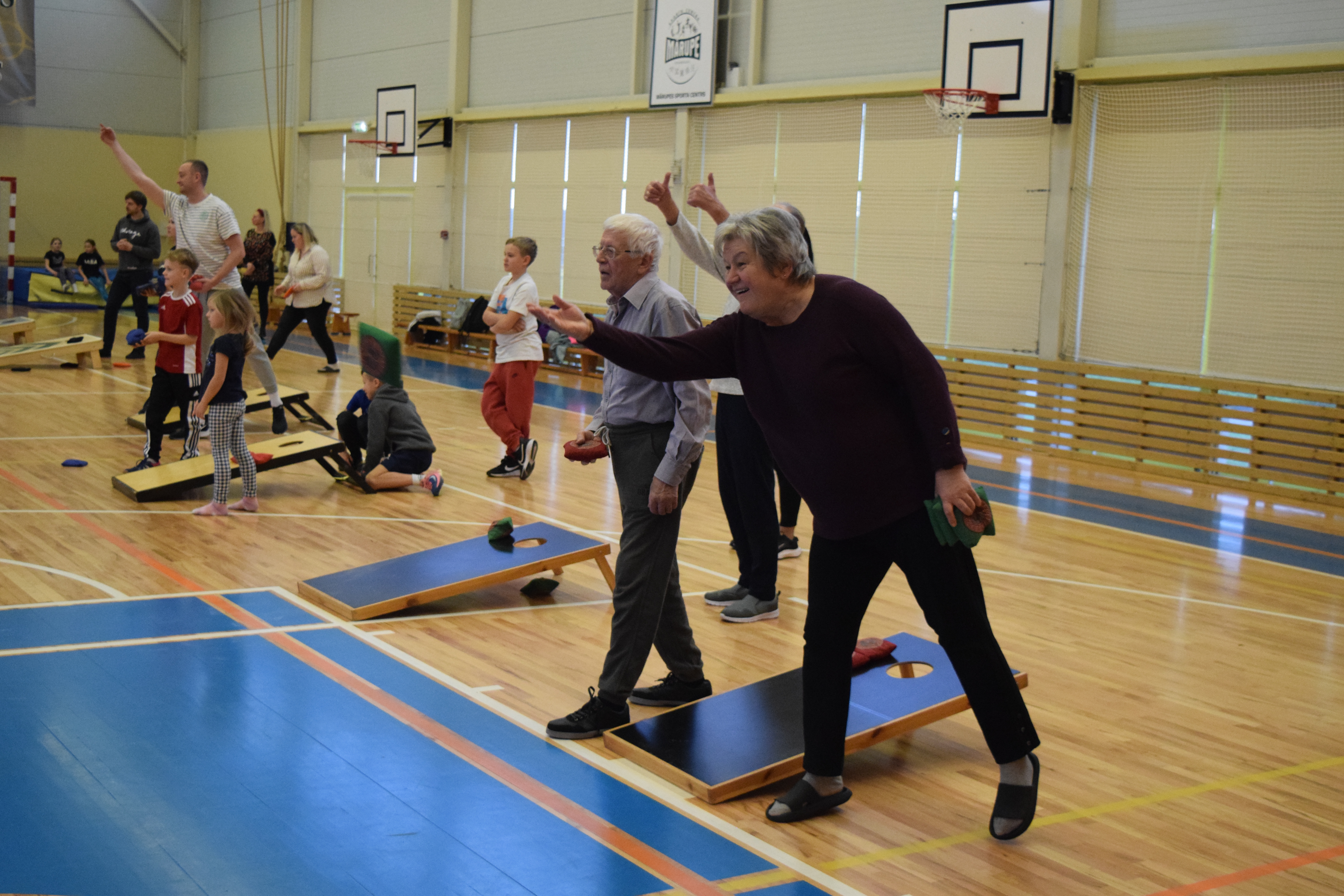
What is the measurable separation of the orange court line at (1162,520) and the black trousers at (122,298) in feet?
31.7

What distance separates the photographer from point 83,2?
2366cm

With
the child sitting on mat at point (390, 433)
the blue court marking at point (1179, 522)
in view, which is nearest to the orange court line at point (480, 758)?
the child sitting on mat at point (390, 433)

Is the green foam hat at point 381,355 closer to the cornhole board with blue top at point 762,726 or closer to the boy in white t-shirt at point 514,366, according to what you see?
the boy in white t-shirt at point 514,366

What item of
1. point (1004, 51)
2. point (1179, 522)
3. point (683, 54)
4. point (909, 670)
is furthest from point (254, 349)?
point (683, 54)

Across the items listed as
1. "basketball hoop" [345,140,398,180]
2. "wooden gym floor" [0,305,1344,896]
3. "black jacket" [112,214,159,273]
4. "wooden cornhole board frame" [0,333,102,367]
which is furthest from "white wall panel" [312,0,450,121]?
"wooden gym floor" [0,305,1344,896]

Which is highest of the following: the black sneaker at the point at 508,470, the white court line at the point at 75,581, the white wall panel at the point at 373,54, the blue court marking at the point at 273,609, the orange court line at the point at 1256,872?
the white wall panel at the point at 373,54

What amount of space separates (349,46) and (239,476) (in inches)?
585

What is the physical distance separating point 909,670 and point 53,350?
36.3 ft

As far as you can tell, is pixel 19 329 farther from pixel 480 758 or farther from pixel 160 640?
pixel 480 758

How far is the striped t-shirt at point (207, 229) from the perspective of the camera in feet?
26.8

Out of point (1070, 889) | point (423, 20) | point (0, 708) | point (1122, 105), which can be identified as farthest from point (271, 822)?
point (423, 20)

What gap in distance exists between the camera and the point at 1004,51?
431 inches

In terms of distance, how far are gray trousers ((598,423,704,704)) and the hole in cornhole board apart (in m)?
0.94

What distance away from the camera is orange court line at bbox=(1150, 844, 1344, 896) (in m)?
3.19
